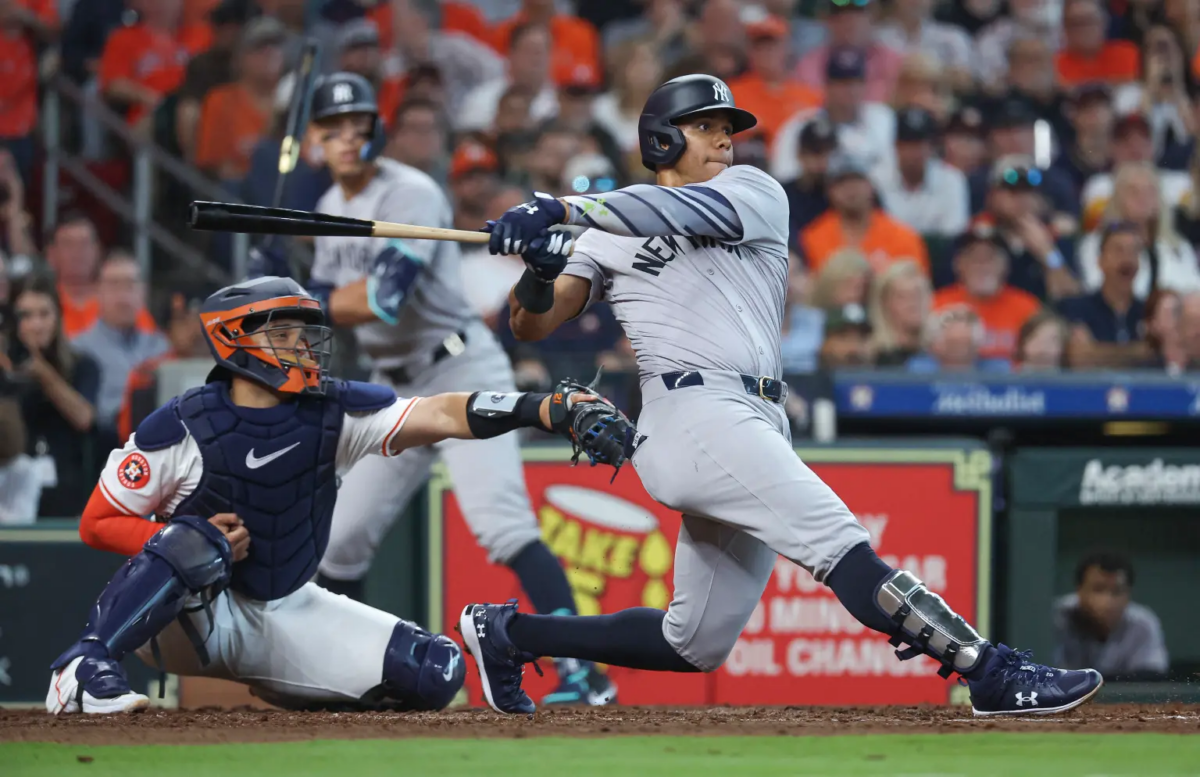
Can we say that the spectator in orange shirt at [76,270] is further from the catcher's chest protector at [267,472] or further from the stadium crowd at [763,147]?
the catcher's chest protector at [267,472]

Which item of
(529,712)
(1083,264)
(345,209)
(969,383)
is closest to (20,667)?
(345,209)

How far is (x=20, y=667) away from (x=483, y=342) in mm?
2512

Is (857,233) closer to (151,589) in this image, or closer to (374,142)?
(374,142)

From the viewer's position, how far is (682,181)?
4.58 m

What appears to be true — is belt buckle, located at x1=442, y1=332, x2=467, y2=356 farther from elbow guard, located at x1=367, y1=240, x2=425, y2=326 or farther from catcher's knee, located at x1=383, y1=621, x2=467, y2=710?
catcher's knee, located at x1=383, y1=621, x2=467, y2=710

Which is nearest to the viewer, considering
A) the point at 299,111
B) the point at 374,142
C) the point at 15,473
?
the point at 374,142

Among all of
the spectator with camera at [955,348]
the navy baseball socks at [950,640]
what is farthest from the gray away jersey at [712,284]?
the spectator with camera at [955,348]

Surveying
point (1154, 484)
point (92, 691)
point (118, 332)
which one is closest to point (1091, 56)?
point (1154, 484)

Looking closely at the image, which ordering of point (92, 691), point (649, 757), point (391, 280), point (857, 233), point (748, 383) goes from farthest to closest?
point (857, 233) → point (391, 280) → point (92, 691) → point (748, 383) → point (649, 757)

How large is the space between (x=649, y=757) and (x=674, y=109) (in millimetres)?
1811

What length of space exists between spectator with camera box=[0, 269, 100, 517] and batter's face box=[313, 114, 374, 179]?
215 centimetres

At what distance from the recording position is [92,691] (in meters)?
4.49

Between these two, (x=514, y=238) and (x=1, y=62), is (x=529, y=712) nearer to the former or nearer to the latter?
(x=514, y=238)

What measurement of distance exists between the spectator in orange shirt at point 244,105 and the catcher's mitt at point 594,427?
590cm
